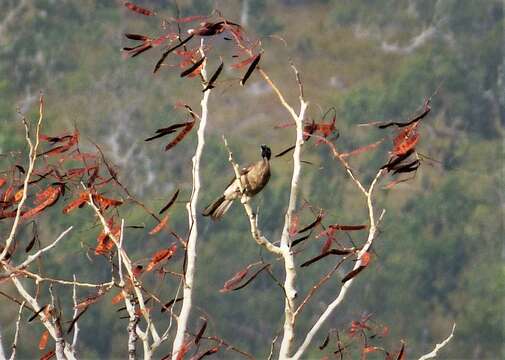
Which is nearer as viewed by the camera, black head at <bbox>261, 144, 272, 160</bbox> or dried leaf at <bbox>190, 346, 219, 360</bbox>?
dried leaf at <bbox>190, 346, 219, 360</bbox>

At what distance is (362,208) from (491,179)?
355 centimetres

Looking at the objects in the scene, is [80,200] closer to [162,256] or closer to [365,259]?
[162,256]

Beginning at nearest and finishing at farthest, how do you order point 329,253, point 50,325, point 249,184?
point 329,253 → point 50,325 → point 249,184

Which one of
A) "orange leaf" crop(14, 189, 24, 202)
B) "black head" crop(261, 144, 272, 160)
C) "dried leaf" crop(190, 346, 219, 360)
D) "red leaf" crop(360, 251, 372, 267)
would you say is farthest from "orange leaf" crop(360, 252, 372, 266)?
"black head" crop(261, 144, 272, 160)

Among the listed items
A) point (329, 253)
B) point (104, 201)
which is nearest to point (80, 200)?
point (104, 201)

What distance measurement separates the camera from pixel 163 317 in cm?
1642

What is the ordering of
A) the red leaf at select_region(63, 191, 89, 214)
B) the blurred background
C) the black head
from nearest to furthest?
the red leaf at select_region(63, 191, 89, 214) < the black head < the blurred background

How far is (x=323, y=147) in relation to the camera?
19156 millimetres

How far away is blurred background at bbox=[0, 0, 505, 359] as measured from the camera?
61.2ft

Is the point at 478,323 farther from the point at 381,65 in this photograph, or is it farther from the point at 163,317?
the point at 163,317

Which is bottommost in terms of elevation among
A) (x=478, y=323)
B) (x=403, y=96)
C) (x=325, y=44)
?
(x=478, y=323)

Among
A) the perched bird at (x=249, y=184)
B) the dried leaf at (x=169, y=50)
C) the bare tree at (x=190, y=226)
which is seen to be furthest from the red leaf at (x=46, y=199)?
the perched bird at (x=249, y=184)

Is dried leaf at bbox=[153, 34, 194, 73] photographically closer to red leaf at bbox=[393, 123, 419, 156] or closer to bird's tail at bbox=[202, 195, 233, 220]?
red leaf at bbox=[393, 123, 419, 156]

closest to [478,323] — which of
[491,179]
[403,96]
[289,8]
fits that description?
[491,179]
